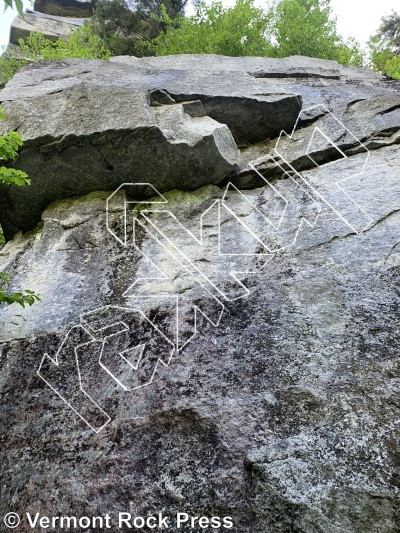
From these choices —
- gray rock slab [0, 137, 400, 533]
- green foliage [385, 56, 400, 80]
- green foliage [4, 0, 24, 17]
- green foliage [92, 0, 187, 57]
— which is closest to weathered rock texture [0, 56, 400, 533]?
gray rock slab [0, 137, 400, 533]

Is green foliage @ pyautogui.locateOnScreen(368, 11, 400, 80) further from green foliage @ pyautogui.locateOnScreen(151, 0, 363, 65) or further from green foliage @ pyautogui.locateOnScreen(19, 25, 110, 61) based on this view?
green foliage @ pyautogui.locateOnScreen(19, 25, 110, 61)

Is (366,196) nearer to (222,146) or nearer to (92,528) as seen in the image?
(222,146)

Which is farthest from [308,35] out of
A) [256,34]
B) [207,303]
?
[207,303]

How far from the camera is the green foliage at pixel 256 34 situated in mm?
11906

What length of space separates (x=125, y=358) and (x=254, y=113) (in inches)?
174

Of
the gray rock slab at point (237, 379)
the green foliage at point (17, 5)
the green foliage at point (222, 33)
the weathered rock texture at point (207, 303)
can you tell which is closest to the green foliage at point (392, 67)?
the green foliage at point (222, 33)

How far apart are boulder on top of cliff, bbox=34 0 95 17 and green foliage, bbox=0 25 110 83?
14.1 m

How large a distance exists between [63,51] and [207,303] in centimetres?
1202

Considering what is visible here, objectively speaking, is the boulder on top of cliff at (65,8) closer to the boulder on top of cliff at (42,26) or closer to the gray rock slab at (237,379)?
the boulder on top of cliff at (42,26)

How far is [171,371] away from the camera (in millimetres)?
3520

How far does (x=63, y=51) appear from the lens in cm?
1238

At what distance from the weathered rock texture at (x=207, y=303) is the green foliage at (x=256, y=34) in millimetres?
6078

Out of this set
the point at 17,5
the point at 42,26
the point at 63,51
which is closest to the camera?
the point at 17,5

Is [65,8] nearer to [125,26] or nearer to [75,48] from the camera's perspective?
[125,26]
